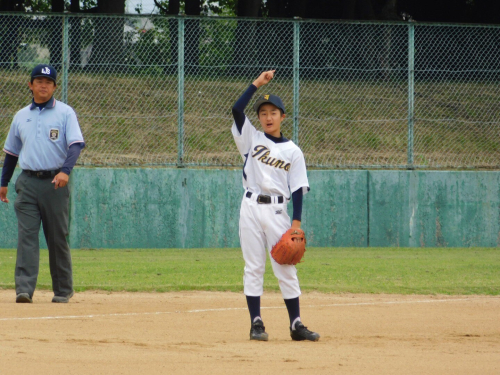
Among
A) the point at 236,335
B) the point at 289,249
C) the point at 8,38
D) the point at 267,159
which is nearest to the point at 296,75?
the point at 8,38

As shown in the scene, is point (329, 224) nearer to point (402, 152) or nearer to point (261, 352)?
point (402, 152)

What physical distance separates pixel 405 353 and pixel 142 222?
29.1 ft

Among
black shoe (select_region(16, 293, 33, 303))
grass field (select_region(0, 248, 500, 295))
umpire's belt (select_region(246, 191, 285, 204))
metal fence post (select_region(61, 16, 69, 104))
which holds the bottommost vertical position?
grass field (select_region(0, 248, 500, 295))

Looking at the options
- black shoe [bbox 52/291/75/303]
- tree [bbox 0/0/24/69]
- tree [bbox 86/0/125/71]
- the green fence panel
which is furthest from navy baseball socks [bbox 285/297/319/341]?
tree [bbox 0/0/24/69]

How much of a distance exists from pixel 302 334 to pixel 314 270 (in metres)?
4.95

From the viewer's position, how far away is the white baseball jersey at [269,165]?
18.9 feet

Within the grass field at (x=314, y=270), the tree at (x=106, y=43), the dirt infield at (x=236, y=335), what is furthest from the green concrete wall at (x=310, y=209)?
the dirt infield at (x=236, y=335)

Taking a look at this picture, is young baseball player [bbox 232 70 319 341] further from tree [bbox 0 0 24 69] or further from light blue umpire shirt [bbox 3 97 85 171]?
tree [bbox 0 0 24 69]

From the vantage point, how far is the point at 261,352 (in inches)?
203

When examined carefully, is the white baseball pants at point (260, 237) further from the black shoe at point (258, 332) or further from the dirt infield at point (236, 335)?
the dirt infield at point (236, 335)

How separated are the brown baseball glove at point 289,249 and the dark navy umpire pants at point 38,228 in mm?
2775

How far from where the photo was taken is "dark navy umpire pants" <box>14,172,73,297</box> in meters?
7.54

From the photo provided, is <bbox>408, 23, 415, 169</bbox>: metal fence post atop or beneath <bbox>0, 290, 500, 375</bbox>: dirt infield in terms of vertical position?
atop

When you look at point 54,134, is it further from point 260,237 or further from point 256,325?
point 256,325
